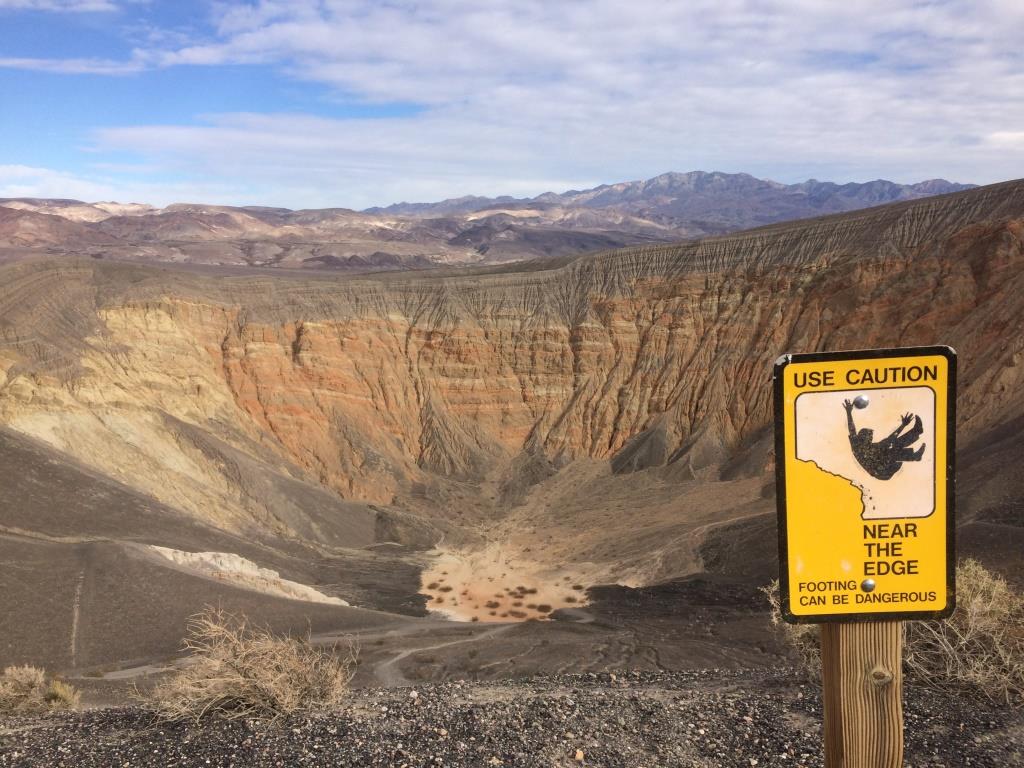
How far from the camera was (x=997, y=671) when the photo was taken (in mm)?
9406

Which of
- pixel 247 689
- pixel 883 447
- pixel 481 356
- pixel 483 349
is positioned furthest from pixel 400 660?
pixel 483 349

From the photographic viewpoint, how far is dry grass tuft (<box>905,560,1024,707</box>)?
9.21 m

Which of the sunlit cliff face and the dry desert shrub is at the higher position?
the sunlit cliff face

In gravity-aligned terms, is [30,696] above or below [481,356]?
below

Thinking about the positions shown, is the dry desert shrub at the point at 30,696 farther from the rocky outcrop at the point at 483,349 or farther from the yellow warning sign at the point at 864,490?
the rocky outcrop at the point at 483,349

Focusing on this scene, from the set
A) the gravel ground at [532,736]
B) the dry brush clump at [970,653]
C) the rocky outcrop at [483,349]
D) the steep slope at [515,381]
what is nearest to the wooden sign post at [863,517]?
the gravel ground at [532,736]

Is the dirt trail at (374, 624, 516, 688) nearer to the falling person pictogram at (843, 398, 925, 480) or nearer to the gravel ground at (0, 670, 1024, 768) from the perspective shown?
the gravel ground at (0, 670, 1024, 768)

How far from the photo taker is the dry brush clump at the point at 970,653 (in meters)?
9.23

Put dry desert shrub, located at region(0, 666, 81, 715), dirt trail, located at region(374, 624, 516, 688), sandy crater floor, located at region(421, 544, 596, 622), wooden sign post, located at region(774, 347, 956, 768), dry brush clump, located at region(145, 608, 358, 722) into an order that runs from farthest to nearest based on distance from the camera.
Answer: sandy crater floor, located at region(421, 544, 596, 622)
dirt trail, located at region(374, 624, 516, 688)
dry desert shrub, located at region(0, 666, 81, 715)
dry brush clump, located at region(145, 608, 358, 722)
wooden sign post, located at region(774, 347, 956, 768)

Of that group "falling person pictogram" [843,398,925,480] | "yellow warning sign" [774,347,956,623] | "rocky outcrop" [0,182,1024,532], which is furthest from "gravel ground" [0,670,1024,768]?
"rocky outcrop" [0,182,1024,532]

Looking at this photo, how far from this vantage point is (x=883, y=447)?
9.61ft

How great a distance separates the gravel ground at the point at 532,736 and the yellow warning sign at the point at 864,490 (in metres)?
5.24

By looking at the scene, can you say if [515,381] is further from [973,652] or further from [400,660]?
[973,652]

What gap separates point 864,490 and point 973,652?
30.1 feet
